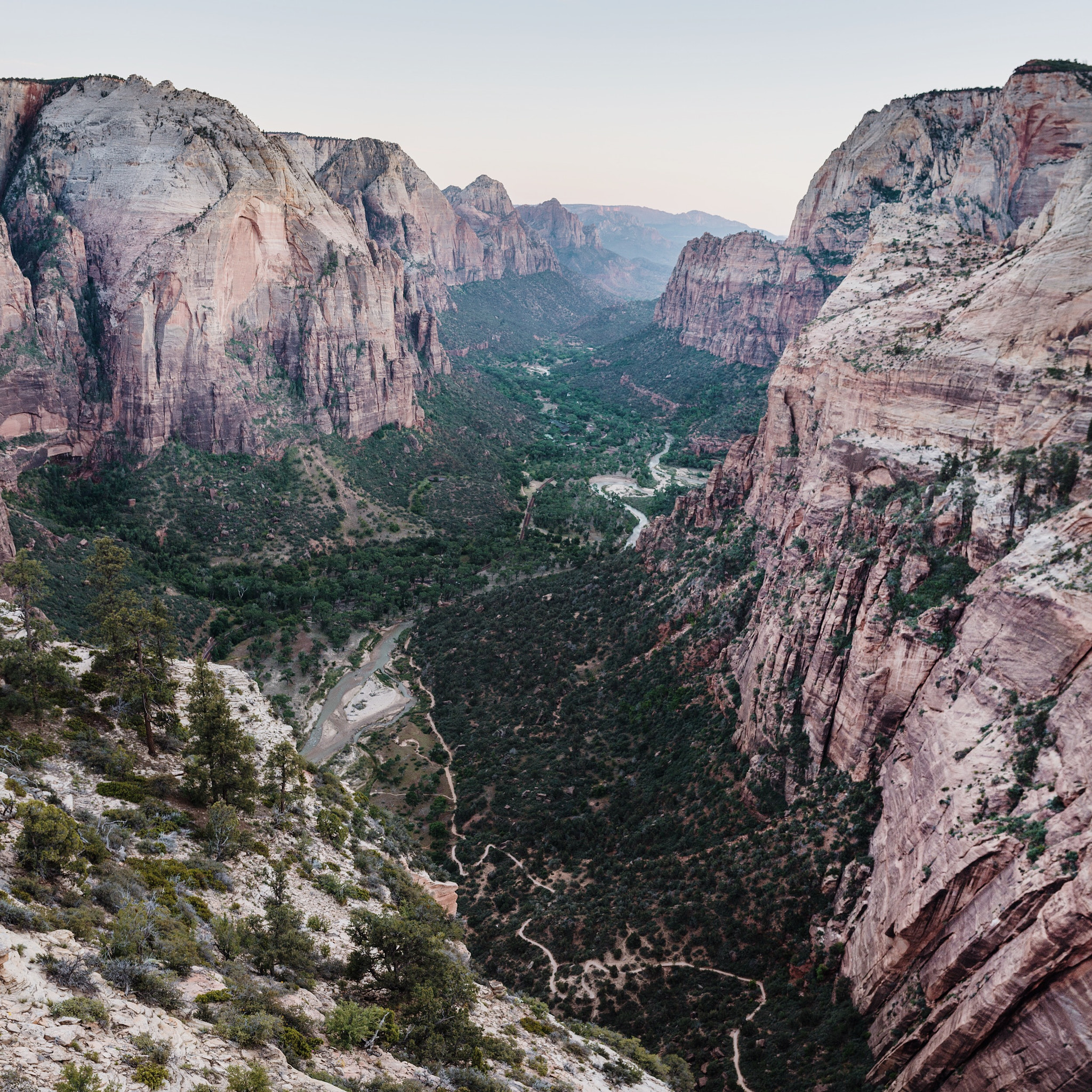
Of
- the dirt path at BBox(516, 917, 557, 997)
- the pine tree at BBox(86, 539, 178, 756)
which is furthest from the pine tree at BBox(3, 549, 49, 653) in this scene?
the dirt path at BBox(516, 917, 557, 997)

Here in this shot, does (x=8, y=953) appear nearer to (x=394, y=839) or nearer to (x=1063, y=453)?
(x=394, y=839)

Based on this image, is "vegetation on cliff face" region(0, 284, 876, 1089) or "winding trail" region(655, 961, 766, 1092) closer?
"vegetation on cliff face" region(0, 284, 876, 1089)

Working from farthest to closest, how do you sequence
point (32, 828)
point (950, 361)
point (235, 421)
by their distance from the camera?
point (235, 421) < point (950, 361) < point (32, 828)

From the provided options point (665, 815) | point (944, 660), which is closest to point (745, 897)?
point (665, 815)

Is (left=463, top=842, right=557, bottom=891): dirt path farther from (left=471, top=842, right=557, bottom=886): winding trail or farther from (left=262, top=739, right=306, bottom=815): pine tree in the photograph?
(left=262, top=739, right=306, bottom=815): pine tree

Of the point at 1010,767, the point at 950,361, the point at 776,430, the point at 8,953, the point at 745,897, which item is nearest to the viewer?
the point at 8,953

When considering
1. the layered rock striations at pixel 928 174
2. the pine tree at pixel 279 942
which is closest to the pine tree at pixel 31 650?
the pine tree at pixel 279 942

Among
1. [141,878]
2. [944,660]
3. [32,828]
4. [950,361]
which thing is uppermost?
[950,361]
